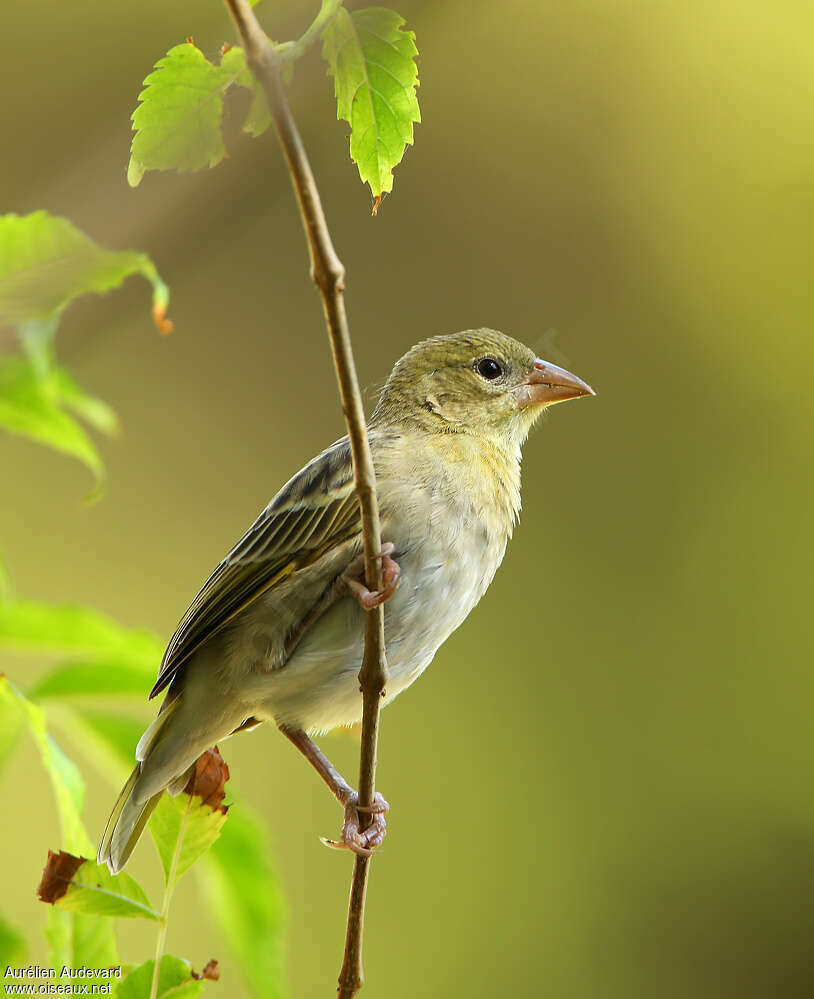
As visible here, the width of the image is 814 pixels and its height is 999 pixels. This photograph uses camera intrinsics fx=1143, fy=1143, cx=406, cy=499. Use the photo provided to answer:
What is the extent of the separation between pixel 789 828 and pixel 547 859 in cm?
162

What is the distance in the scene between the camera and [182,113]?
4.66ft

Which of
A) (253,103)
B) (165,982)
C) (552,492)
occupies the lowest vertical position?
(165,982)

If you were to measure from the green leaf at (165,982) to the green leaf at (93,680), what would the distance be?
73cm

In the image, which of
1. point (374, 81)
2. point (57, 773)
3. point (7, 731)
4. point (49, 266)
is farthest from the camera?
point (7, 731)

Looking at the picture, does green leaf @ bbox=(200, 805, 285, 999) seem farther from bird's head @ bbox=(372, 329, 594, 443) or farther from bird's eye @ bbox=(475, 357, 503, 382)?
bird's eye @ bbox=(475, 357, 503, 382)

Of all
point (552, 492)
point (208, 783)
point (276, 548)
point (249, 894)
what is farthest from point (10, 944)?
point (552, 492)

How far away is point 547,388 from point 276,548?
1232mm

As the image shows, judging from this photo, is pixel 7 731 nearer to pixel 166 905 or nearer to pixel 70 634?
pixel 70 634

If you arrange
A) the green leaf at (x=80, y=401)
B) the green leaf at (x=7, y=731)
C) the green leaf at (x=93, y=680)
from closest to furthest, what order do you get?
the green leaf at (x=7, y=731), the green leaf at (x=93, y=680), the green leaf at (x=80, y=401)

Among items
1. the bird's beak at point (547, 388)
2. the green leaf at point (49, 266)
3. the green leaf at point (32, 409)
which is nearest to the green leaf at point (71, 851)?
the green leaf at point (32, 409)

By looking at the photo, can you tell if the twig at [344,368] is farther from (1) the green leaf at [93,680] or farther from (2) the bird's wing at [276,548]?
(2) the bird's wing at [276,548]

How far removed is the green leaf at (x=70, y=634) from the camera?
2182mm

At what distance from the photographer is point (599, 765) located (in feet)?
24.7

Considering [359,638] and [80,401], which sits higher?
[80,401]
